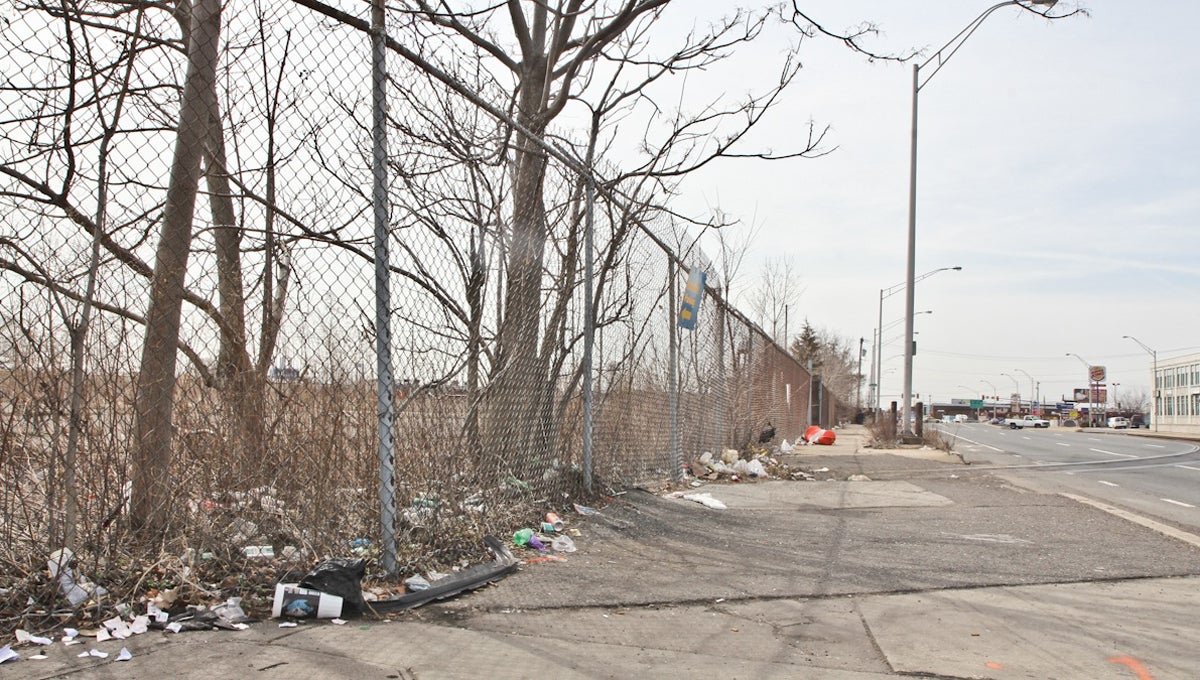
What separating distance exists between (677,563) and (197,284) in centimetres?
276

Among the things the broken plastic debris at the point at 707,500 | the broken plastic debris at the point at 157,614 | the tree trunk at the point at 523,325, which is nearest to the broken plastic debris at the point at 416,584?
the broken plastic debris at the point at 157,614

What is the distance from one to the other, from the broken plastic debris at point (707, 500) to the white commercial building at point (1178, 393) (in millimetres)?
78547

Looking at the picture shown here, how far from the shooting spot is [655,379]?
322 inches

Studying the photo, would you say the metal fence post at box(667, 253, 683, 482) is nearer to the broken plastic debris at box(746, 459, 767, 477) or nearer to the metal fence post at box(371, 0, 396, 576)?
the broken plastic debris at box(746, 459, 767, 477)

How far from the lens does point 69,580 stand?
3.02 meters

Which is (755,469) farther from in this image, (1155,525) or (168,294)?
(168,294)

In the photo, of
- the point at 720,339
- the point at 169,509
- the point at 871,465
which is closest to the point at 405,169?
the point at 169,509

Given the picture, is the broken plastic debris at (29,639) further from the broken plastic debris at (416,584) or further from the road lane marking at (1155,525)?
the road lane marking at (1155,525)

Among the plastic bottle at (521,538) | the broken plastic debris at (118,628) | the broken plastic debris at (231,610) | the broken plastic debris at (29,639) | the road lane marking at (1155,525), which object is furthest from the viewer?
the road lane marking at (1155,525)

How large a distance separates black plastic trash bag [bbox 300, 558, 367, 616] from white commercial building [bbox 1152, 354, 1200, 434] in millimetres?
83066

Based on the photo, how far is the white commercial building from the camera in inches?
2982

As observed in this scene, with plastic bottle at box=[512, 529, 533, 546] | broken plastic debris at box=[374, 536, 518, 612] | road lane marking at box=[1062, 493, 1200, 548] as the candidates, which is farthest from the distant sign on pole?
broken plastic debris at box=[374, 536, 518, 612]

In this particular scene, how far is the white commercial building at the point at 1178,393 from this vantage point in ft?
248

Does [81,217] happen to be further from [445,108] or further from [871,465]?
[871,465]
